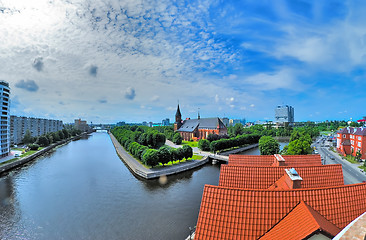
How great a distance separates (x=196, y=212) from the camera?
23.4 meters

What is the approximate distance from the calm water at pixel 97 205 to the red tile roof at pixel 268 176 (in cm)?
753

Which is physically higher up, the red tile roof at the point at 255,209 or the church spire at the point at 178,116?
the church spire at the point at 178,116

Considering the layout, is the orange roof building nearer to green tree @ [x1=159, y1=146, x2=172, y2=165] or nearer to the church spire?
green tree @ [x1=159, y1=146, x2=172, y2=165]

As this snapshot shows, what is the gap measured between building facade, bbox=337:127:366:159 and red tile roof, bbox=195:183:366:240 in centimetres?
4625

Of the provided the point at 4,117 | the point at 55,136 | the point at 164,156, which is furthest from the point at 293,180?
the point at 55,136

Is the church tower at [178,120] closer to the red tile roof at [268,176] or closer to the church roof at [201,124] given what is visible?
the church roof at [201,124]

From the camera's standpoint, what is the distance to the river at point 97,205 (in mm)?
19484

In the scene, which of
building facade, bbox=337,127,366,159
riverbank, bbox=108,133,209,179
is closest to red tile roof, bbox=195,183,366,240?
riverbank, bbox=108,133,209,179

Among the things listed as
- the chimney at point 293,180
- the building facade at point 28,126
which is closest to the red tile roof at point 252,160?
the chimney at point 293,180

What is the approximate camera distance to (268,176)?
54.6ft

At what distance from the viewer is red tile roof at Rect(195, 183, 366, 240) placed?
1048cm

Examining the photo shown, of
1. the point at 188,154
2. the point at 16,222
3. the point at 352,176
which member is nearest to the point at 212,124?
the point at 188,154

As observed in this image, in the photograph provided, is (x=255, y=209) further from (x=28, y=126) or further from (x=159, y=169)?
(x=28, y=126)

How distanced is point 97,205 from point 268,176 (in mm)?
20655
